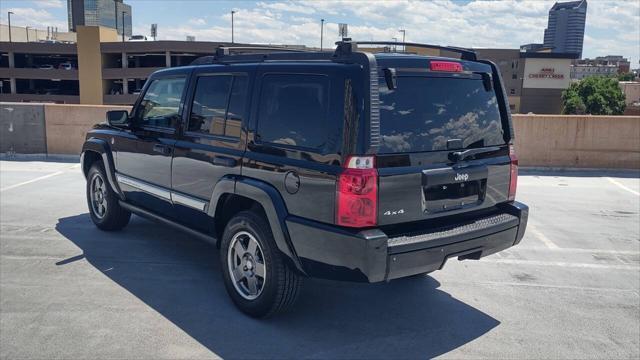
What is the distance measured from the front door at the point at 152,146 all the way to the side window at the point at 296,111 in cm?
130

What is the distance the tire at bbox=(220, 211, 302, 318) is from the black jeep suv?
0.01 metres

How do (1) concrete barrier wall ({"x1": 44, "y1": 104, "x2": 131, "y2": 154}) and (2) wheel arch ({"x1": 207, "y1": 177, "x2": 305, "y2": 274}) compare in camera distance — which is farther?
(1) concrete barrier wall ({"x1": 44, "y1": 104, "x2": 131, "y2": 154})

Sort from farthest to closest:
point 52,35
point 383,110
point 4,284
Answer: point 52,35, point 4,284, point 383,110

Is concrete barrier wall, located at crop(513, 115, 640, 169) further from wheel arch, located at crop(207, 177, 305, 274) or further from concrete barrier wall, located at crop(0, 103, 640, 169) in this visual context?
wheel arch, located at crop(207, 177, 305, 274)

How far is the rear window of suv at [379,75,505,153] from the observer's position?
375 centimetres

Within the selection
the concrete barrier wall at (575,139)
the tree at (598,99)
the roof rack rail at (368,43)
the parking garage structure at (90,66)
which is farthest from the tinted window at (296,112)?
the tree at (598,99)

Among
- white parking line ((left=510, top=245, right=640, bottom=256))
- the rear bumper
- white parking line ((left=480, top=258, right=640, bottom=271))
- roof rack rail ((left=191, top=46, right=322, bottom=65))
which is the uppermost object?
roof rack rail ((left=191, top=46, right=322, bottom=65))

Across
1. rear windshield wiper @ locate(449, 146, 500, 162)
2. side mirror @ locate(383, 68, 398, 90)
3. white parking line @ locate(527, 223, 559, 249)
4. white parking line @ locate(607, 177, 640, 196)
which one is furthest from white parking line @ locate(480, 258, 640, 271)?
white parking line @ locate(607, 177, 640, 196)

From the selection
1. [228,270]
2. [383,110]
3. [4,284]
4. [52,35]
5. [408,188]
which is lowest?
[4,284]

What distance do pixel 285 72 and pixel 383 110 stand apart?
0.88m

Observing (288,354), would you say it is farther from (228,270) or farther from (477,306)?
(477,306)

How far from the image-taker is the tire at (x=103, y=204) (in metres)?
6.49

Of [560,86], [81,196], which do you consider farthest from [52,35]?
[81,196]

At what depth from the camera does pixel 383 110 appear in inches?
146
